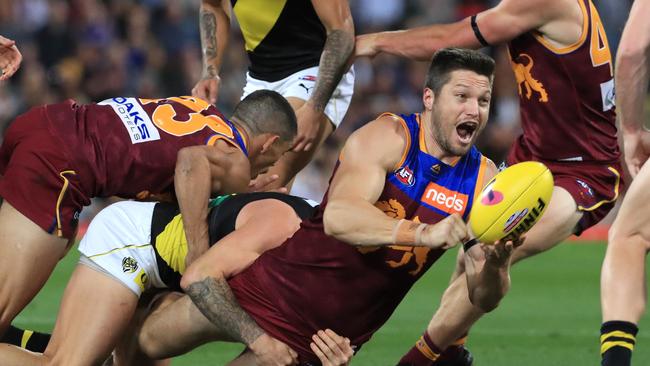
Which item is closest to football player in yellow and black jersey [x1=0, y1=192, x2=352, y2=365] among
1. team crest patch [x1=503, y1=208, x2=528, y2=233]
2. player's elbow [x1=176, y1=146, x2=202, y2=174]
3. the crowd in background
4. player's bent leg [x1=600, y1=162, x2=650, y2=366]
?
player's elbow [x1=176, y1=146, x2=202, y2=174]

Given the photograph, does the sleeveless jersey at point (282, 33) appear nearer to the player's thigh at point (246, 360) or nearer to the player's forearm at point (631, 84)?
the player's forearm at point (631, 84)

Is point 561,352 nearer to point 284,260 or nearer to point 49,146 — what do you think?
point 284,260

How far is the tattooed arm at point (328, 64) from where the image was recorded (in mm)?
7246

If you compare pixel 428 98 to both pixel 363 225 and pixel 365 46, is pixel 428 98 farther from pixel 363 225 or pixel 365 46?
pixel 365 46

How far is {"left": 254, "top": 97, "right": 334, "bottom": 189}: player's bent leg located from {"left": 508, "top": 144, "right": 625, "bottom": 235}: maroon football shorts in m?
1.37

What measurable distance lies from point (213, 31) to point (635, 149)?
11.3ft

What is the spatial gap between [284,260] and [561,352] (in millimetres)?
2533

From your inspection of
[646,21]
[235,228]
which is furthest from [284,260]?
[646,21]

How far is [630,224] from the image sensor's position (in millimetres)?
5578

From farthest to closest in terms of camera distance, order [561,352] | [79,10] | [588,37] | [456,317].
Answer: [79,10] → [561,352] → [588,37] → [456,317]

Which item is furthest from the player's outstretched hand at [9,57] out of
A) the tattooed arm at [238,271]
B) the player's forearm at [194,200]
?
the tattooed arm at [238,271]

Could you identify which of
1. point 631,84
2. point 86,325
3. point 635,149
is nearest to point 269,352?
point 86,325

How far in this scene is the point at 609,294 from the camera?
5508 mm

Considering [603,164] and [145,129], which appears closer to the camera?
[145,129]
